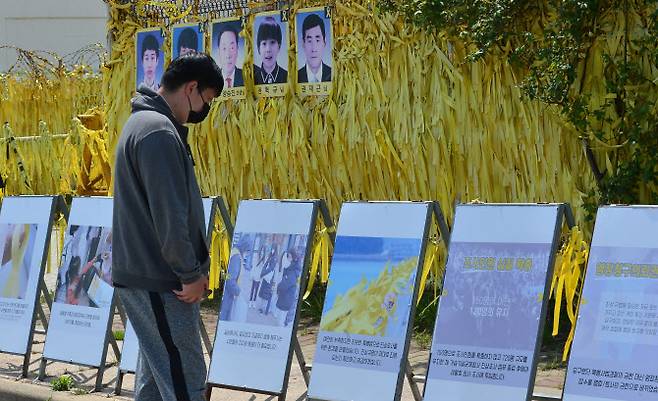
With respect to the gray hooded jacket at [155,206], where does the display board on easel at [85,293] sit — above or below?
below

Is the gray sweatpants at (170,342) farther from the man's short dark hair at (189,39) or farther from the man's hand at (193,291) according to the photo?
the man's short dark hair at (189,39)

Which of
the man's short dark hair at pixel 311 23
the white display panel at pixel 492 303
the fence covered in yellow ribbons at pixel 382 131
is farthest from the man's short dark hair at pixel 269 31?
the white display panel at pixel 492 303

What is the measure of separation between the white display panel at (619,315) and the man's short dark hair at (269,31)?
15.7 ft

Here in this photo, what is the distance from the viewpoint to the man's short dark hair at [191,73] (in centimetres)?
551

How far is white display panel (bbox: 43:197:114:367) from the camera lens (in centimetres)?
748

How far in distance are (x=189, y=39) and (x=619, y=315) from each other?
5989mm

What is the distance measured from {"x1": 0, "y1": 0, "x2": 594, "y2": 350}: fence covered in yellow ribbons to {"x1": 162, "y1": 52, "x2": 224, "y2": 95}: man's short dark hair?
177cm

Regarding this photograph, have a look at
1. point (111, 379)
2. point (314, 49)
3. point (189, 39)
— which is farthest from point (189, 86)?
point (189, 39)

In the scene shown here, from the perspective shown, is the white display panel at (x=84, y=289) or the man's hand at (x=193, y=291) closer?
the man's hand at (x=193, y=291)

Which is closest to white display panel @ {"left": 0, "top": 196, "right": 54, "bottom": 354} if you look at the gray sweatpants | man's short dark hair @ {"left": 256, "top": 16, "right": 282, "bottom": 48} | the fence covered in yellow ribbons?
the fence covered in yellow ribbons

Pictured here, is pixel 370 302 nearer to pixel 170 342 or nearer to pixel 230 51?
pixel 170 342

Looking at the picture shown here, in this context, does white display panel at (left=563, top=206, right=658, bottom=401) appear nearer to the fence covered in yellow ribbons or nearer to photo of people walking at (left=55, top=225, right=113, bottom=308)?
the fence covered in yellow ribbons

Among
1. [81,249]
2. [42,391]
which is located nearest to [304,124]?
[81,249]

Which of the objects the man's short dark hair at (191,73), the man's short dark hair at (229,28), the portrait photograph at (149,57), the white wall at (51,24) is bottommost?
the man's short dark hair at (191,73)
